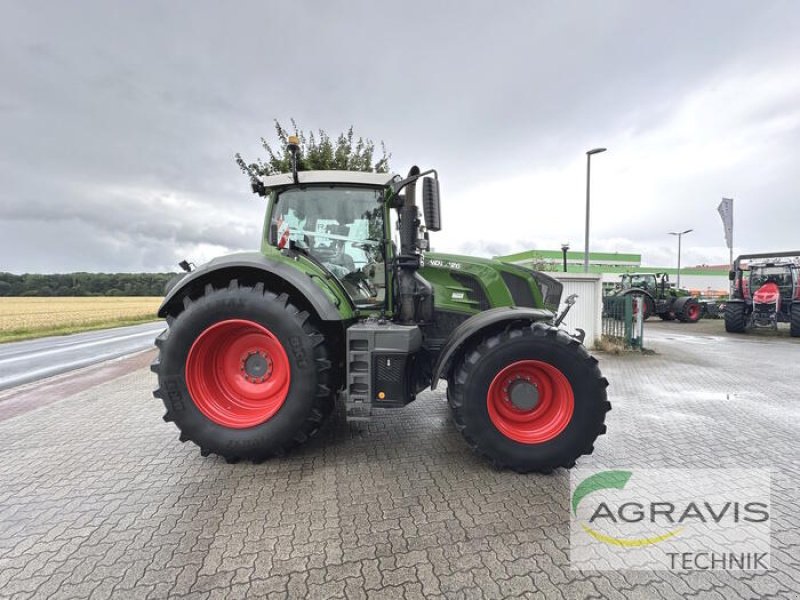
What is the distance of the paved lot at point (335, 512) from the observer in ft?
5.94

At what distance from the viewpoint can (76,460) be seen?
3146 millimetres

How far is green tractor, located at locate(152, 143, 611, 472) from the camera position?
2809mm

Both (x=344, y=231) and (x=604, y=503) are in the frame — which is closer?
(x=604, y=503)

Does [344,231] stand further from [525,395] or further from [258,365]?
[525,395]

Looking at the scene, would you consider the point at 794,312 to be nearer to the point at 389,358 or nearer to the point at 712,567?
the point at 712,567

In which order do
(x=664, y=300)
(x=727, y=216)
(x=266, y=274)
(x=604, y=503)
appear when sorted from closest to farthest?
(x=604, y=503) → (x=266, y=274) → (x=664, y=300) → (x=727, y=216)

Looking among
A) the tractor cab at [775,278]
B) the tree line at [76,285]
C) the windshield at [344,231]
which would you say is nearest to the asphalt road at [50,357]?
the windshield at [344,231]

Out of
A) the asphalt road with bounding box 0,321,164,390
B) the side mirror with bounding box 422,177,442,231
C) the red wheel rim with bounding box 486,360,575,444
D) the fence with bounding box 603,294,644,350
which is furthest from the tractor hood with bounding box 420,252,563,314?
the asphalt road with bounding box 0,321,164,390

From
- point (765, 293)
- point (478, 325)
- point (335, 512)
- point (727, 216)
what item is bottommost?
point (335, 512)

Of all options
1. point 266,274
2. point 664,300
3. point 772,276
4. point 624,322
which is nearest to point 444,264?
point 266,274

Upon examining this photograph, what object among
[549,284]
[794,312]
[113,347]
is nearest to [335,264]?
[549,284]

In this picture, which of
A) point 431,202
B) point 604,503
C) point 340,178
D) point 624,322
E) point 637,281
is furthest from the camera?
point 637,281

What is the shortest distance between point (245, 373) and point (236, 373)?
0.33 ft

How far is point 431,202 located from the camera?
286 cm
